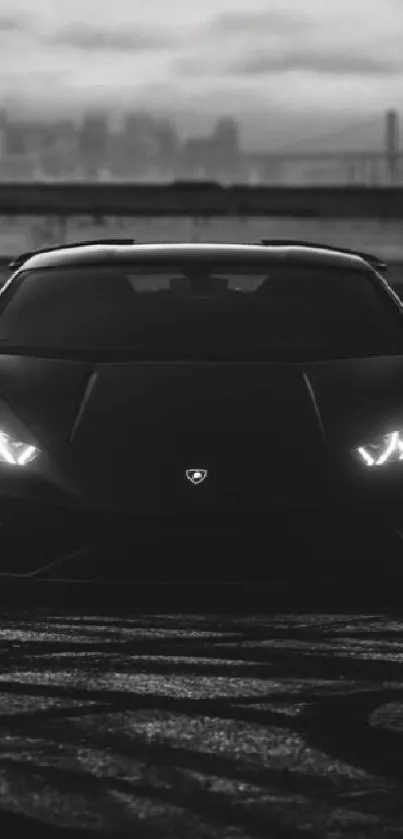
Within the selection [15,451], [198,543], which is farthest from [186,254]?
[198,543]

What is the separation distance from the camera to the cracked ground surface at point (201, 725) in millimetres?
3838

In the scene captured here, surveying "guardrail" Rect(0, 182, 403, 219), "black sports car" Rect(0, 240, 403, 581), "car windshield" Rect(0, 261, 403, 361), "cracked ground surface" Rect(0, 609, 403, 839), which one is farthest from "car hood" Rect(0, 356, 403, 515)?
"guardrail" Rect(0, 182, 403, 219)

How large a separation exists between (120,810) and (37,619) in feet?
7.29

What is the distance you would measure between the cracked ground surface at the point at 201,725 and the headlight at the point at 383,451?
573 millimetres

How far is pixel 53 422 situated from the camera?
5.60 metres

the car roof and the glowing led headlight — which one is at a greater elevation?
the car roof

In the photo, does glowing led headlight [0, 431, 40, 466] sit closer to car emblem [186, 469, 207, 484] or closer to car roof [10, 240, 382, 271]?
car emblem [186, 469, 207, 484]

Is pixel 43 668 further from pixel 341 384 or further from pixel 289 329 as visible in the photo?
pixel 289 329

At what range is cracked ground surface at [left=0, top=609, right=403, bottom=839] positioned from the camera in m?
3.84

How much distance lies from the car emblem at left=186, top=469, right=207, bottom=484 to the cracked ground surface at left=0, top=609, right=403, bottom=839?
1.71 feet

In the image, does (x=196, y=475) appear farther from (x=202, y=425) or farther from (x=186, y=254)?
(x=186, y=254)

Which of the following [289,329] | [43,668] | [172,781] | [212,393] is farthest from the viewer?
[289,329]

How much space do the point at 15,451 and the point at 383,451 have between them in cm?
110

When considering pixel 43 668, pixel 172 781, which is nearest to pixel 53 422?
pixel 43 668
